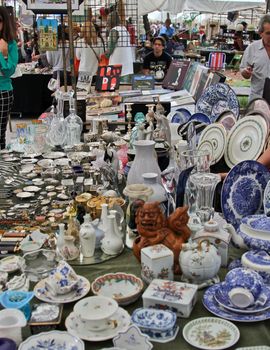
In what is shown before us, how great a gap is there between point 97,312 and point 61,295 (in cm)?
16

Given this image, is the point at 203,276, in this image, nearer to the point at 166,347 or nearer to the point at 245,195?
the point at 166,347

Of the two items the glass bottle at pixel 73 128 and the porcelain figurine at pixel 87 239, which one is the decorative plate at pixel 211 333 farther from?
the glass bottle at pixel 73 128

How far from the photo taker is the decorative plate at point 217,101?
2423 mm

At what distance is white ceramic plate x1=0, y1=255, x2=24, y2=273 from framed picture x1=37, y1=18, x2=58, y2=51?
6.27 feet

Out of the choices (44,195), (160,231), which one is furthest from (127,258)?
(44,195)

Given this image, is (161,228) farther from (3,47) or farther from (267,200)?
(3,47)

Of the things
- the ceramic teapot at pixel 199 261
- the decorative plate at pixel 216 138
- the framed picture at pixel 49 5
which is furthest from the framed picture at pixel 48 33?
the ceramic teapot at pixel 199 261

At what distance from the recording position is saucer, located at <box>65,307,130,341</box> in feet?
3.25

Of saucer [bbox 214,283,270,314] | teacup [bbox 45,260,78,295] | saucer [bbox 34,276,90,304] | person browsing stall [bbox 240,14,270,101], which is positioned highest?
person browsing stall [bbox 240,14,270,101]

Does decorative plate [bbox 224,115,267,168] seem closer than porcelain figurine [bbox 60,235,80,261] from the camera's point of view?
No

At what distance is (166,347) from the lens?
977 mm

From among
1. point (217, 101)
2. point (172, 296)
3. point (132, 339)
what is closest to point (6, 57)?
point (217, 101)

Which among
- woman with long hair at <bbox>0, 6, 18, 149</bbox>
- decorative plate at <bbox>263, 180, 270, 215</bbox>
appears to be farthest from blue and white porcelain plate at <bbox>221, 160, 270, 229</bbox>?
woman with long hair at <bbox>0, 6, 18, 149</bbox>

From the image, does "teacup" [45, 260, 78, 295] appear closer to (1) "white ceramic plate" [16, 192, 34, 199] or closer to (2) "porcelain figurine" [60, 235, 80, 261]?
(2) "porcelain figurine" [60, 235, 80, 261]
